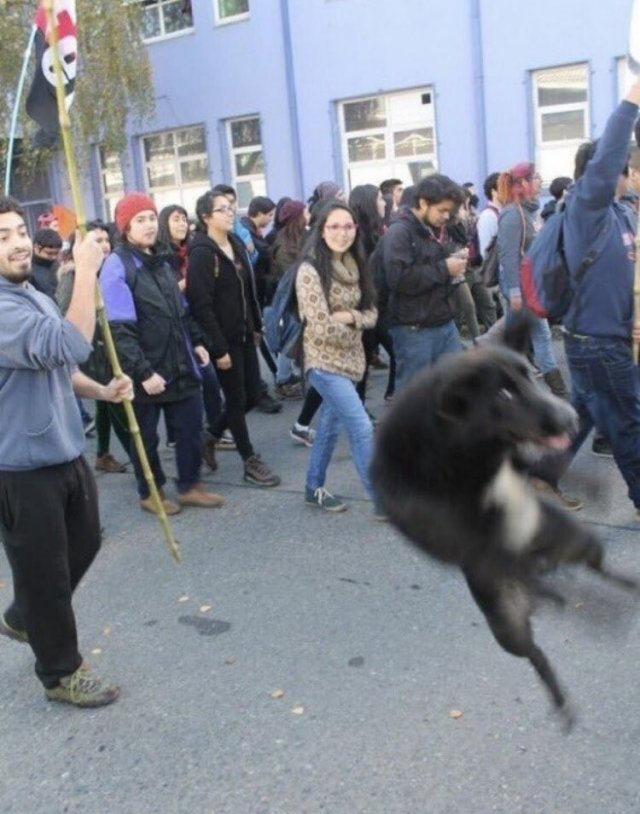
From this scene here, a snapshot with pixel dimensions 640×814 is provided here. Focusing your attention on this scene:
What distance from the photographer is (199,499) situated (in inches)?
231

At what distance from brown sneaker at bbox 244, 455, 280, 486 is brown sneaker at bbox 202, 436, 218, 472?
0.49m

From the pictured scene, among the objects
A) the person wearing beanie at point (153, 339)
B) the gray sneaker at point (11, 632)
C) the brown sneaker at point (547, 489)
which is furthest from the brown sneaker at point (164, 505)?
the brown sneaker at point (547, 489)

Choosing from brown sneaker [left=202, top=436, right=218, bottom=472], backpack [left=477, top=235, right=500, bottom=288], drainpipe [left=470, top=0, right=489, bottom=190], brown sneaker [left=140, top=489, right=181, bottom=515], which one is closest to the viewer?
brown sneaker [left=140, top=489, right=181, bottom=515]

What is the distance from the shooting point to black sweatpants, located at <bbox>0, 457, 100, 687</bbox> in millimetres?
3412

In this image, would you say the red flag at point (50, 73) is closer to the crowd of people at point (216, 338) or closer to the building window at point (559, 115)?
the crowd of people at point (216, 338)

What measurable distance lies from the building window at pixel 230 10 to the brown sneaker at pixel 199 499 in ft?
45.0

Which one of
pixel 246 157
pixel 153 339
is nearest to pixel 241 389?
pixel 153 339

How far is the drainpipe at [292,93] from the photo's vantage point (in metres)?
16.8

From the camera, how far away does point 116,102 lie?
17484 mm

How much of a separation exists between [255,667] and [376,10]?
14234mm

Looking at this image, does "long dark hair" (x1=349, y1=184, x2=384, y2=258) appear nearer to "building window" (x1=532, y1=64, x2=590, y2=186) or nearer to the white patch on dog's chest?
the white patch on dog's chest

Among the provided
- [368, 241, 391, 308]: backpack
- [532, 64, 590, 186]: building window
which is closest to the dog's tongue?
[368, 241, 391, 308]: backpack

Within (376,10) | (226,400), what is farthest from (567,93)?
(226,400)

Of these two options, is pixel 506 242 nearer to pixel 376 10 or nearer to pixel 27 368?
pixel 27 368
